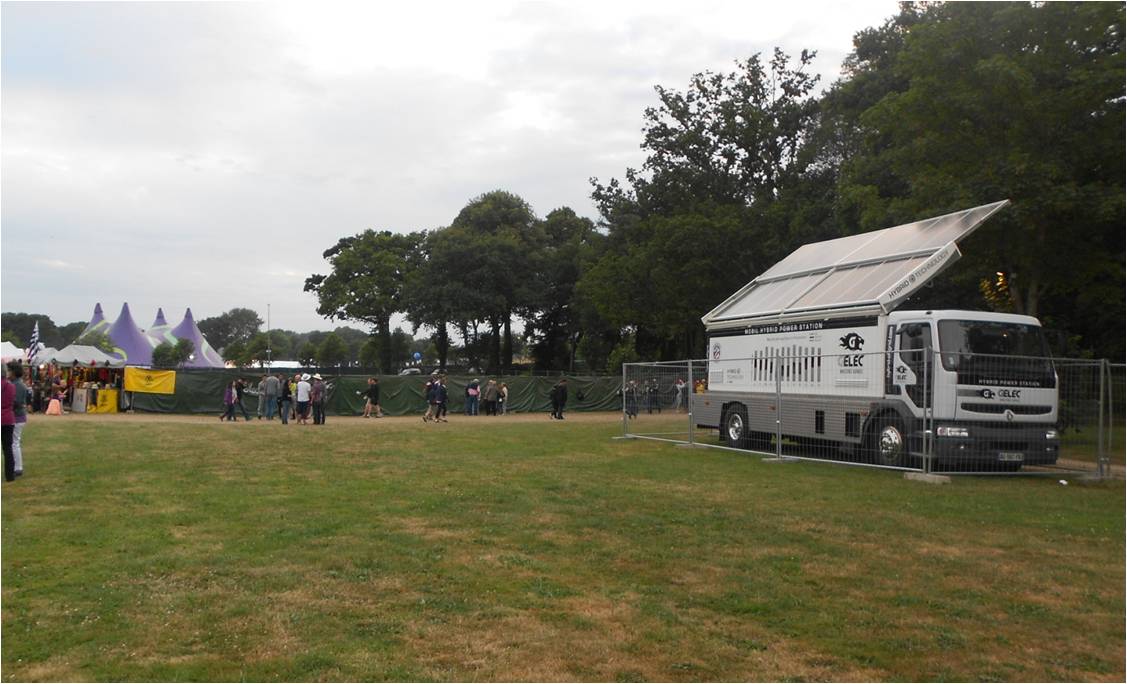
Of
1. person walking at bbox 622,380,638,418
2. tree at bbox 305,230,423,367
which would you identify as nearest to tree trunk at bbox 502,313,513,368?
tree at bbox 305,230,423,367

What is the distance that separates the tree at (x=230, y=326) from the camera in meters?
170

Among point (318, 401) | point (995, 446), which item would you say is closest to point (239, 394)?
point (318, 401)

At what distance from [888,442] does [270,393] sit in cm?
2223

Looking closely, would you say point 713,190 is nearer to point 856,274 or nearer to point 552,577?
point 856,274

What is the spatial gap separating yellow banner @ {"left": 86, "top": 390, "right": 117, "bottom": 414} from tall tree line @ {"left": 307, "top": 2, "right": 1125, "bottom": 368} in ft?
77.2

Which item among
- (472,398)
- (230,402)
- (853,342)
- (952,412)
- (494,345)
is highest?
(494,345)

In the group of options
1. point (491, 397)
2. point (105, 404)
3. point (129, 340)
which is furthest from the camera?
point (129, 340)

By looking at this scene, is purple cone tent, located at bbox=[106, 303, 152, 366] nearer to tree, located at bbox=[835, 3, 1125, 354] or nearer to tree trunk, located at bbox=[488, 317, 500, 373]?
tree trunk, located at bbox=[488, 317, 500, 373]

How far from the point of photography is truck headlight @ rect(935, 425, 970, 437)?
46.0 feet

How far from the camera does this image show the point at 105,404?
35.0m

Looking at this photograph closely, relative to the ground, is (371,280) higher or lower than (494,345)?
higher

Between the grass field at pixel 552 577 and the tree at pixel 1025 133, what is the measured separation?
7.26 m

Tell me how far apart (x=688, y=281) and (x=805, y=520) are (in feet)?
103

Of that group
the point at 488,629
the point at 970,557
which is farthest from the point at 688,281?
the point at 488,629
